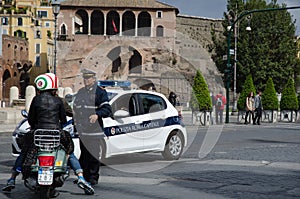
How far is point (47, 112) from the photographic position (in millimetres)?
7801

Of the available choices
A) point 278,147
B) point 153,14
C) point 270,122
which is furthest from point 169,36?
point 278,147

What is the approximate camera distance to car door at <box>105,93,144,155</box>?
38.9 feet

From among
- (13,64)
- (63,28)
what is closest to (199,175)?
(13,64)

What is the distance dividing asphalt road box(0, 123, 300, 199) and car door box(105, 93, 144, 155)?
1.31 ft

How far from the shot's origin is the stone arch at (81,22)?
87500 millimetres

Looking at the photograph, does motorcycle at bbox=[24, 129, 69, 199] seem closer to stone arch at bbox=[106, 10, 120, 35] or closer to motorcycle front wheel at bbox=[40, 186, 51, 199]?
motorcycle front wheel at bbox=[40, 186, 51, 199]

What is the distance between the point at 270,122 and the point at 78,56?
5360cm

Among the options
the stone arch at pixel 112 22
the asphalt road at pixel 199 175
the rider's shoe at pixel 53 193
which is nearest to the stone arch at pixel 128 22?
the stone arch at pixel 112 22

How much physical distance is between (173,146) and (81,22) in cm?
7731

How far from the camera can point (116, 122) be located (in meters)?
11.9

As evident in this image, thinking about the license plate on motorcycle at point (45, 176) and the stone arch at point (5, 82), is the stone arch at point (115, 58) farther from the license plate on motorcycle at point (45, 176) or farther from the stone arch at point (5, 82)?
the license plate on motorcycle at point (45, 176)

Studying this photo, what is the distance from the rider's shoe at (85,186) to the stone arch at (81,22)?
264ft

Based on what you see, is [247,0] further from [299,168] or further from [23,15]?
[299,168]

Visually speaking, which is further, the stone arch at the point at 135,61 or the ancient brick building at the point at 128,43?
the stone arch at the point at 135,61
